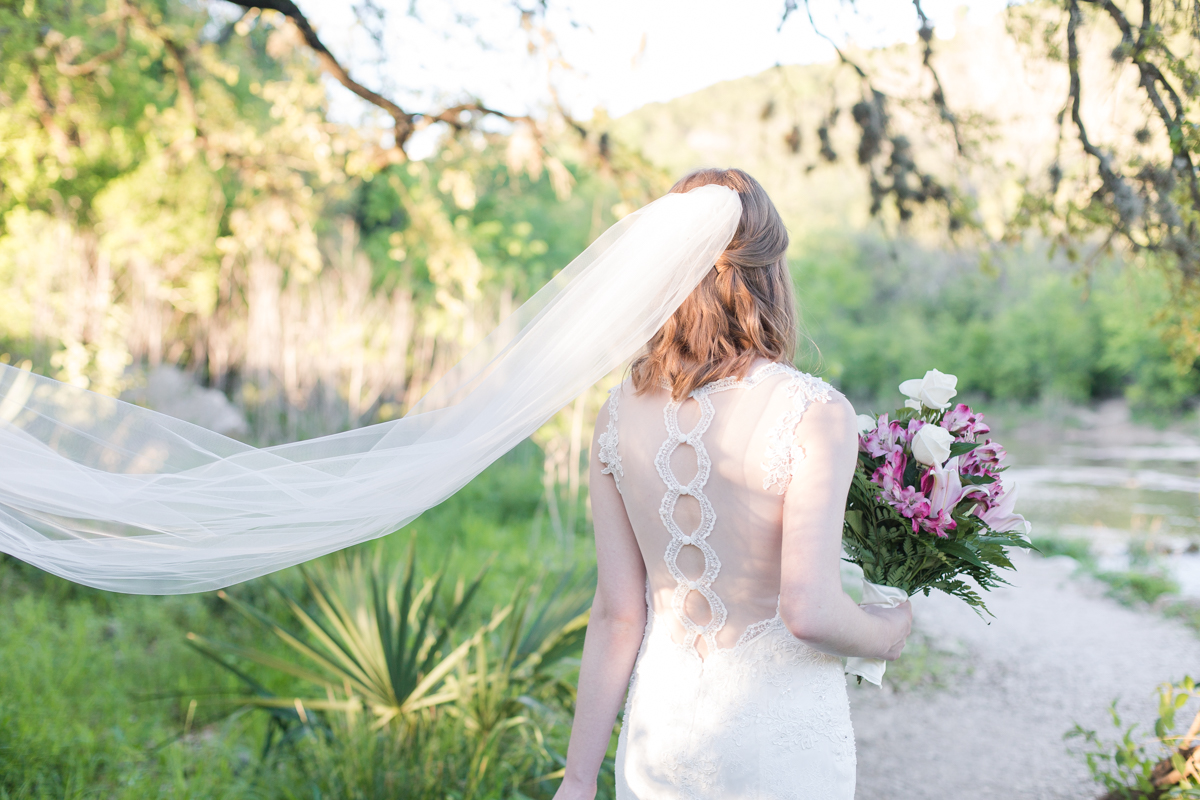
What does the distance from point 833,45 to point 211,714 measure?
4.75m

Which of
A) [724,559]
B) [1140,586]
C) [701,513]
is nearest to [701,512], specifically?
[701,513]

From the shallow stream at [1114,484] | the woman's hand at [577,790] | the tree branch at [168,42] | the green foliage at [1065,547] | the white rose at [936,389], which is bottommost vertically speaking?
the shallow stream at [1114,484]

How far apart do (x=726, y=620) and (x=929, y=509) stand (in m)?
0.49

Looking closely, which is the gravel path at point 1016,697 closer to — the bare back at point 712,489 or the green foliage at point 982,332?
the bare back at point 712,489

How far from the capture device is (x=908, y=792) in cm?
437

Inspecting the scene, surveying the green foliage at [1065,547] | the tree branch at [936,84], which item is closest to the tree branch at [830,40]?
the tree branch at [936,84]

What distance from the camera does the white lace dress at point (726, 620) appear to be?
5.34ft

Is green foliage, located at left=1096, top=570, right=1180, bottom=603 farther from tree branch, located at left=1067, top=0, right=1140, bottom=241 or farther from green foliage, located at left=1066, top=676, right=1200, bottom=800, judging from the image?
tree branch, located at left=1067, top=0, right=1140, bottom=241

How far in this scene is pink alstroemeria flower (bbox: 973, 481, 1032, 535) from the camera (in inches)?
68.4

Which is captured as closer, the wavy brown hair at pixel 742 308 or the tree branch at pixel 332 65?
the wavy brown hair at pixel 742 308

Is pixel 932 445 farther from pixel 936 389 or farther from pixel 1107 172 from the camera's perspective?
pixel 1107 172

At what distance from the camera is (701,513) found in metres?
1.68

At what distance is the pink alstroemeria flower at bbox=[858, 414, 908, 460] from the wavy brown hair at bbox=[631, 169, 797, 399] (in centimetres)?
27

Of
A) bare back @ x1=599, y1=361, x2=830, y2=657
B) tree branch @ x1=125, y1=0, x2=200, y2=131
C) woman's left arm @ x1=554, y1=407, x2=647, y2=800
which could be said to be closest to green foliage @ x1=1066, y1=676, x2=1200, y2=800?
bare back @ x1=599, y1=361, x2=830, y2=657
